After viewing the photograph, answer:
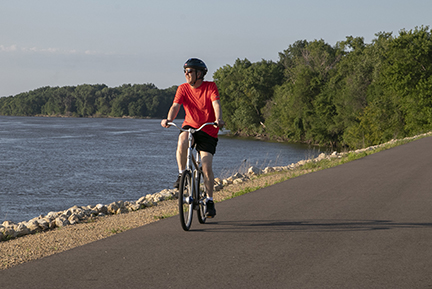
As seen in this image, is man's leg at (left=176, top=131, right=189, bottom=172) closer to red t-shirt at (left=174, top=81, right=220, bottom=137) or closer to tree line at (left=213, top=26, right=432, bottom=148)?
red t-shirt at (left=174, top=81, right=220, bottom=137)

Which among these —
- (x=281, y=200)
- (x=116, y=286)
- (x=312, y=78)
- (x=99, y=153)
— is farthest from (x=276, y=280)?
(x=312, y=78)

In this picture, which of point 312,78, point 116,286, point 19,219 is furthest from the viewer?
point 312,78

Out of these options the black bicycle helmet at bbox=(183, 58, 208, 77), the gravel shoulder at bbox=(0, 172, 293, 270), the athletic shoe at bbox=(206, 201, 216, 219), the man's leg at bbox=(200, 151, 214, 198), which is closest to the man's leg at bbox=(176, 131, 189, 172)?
the man's leg at bbox=(200, 151, 214, 198)

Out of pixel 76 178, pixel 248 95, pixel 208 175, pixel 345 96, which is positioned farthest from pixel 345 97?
pixel 208 175

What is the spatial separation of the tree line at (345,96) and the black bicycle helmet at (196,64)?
41.8 m

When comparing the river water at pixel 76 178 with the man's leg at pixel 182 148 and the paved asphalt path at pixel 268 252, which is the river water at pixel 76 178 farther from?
the man's leg at pixel 182 148

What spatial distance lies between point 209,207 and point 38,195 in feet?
58.6

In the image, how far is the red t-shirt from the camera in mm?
6578

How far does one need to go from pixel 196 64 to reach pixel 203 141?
105cm

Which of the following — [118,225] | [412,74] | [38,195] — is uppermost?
[412,74]

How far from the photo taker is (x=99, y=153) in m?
45.9

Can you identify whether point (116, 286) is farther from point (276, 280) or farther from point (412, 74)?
point (412, 74)

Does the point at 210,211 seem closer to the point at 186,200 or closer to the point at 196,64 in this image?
the point at 186,200

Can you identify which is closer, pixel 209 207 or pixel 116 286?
pixel 116 286
